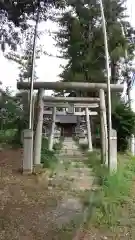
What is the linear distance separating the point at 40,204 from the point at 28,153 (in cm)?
280

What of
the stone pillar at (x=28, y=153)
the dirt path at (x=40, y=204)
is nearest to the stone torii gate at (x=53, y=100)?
the stone pillar at (x=28, y=153)

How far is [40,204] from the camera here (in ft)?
21.1

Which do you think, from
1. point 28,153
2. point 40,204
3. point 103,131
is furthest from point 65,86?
point 40,204

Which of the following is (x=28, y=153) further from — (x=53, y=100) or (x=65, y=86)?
(x=53, y=100)

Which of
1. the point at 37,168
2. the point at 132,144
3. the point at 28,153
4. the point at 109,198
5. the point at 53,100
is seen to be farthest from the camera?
the point at 132,144

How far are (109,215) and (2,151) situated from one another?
24.8 ft

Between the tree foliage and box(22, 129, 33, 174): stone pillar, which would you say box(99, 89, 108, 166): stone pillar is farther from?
the tree foliage

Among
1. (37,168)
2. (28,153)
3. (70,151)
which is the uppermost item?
(28,153)

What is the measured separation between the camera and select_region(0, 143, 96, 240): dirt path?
5.21 meters

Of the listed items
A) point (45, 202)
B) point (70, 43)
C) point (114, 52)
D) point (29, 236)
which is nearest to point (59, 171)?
point (45, 202)

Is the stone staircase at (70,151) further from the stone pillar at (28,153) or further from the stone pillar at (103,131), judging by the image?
the stone pillar at (28,153)

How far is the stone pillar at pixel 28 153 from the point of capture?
8.98m

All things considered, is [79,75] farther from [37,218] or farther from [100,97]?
[37,218]

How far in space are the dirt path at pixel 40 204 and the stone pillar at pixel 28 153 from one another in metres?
0.28
